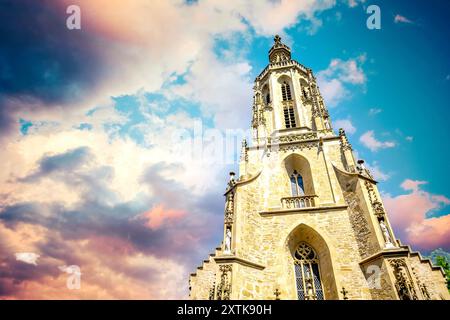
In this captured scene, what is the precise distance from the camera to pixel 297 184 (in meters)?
14.9

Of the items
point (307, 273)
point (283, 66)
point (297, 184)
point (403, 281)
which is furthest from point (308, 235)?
point (283, 66)

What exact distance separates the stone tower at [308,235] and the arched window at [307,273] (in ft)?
0.14

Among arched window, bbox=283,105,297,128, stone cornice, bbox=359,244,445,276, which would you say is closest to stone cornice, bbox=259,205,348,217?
stone cornice, bbox=359,244,445,276

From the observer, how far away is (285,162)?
15.4 m

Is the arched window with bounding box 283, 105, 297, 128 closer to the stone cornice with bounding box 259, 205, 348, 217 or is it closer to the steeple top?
the stone cornice with bounding box 259, 205, 348, 217

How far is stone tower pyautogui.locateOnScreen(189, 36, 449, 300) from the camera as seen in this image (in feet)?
30.4

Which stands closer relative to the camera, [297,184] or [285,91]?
[297,184]

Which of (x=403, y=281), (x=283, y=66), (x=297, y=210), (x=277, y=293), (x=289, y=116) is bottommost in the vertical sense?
(x=277, y=293)

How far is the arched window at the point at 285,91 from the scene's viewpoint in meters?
21.2

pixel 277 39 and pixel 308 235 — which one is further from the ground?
pixel 277 39

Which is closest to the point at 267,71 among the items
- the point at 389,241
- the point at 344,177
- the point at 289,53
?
the point at 289,53

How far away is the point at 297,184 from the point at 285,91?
10.7m

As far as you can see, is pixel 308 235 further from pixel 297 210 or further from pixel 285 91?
pixel 285 91

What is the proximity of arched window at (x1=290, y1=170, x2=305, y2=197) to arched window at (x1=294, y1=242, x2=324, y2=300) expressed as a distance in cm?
331
